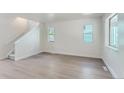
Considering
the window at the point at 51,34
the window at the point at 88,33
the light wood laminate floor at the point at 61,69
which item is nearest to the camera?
the light wood laminate floor at the point at 61,69

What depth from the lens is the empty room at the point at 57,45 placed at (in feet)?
11.5

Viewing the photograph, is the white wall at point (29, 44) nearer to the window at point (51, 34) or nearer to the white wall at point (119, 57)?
the window at point (51, 34)

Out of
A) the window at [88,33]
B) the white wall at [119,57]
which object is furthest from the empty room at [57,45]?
the white wall at [119,57]

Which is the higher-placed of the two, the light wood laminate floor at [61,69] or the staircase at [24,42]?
the staircase at [24,42]

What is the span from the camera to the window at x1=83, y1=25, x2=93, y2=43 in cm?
410

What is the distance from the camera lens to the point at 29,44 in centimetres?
Answer: 550

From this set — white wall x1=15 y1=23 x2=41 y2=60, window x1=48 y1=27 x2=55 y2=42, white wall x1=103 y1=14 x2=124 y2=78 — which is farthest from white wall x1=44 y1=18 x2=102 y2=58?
white wall x1=15 y1=23 x2=41 y2=60

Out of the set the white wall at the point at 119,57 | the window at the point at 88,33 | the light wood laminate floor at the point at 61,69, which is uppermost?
the window at the point at 88,33

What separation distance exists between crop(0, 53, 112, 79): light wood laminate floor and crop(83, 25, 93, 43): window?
590mm

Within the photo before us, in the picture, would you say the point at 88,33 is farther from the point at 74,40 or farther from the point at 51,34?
the point at 51,34

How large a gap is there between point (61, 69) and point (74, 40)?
1238mm

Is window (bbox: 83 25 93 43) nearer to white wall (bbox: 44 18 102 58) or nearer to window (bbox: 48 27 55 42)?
white wall (bbox: 44 18 102 58)
